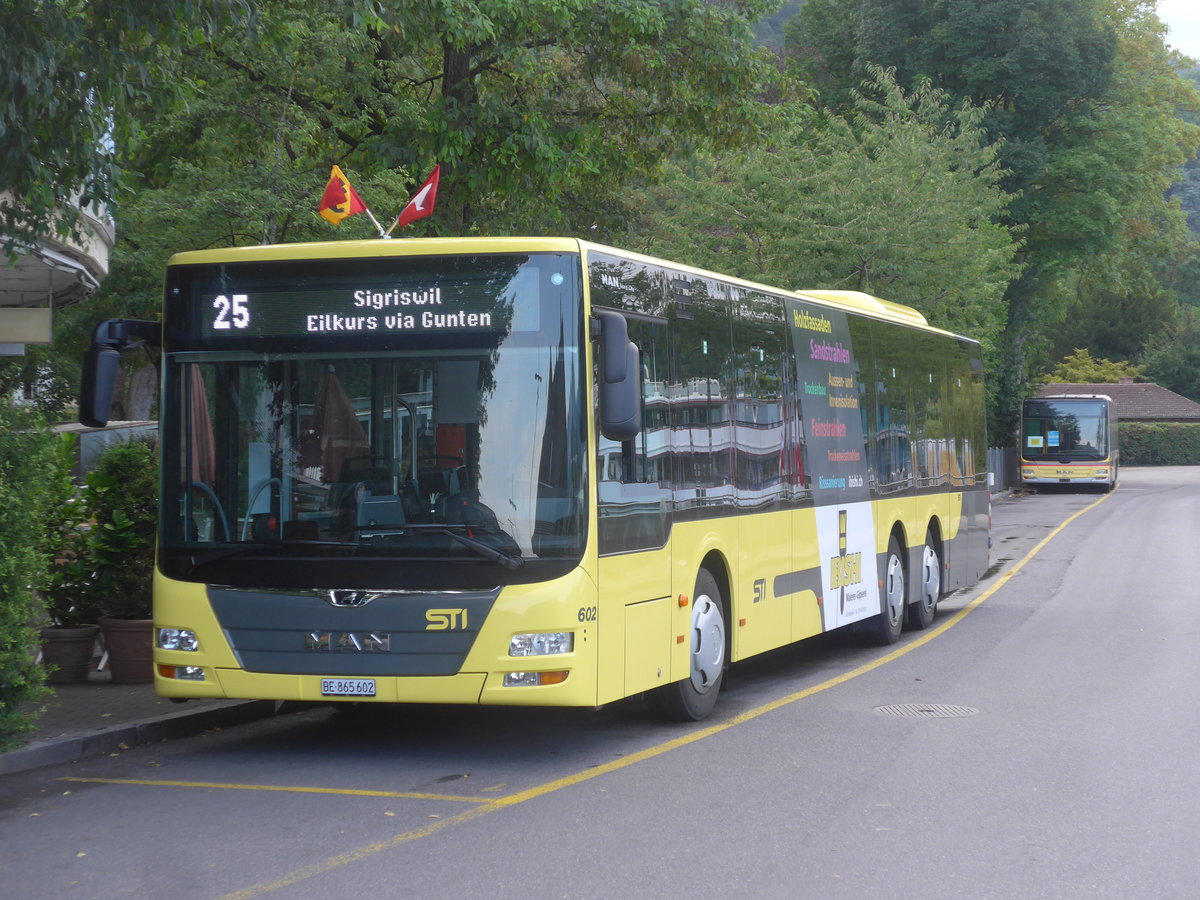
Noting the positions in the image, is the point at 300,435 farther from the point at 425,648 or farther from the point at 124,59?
the point at 124,59

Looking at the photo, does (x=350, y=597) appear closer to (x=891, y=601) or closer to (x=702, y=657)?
(x=702, y=657)

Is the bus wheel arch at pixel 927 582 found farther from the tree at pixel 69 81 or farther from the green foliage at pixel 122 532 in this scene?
the tree at pixel 69 81

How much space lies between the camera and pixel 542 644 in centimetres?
840

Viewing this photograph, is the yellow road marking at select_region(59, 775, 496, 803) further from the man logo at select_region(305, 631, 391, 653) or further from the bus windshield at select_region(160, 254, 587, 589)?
the bus windshield at select_region(160, 254, 587, 589)

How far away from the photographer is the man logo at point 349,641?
852 cm

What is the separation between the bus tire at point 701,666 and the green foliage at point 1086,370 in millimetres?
84761

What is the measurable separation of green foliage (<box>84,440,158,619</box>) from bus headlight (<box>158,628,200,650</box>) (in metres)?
2.58

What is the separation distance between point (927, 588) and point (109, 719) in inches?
381

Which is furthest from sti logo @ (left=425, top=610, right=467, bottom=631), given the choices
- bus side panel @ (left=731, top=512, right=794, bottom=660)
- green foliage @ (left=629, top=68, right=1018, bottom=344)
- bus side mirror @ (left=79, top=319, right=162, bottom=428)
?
green foliage @ (left=629, top=68, right=1018, bottom=344)

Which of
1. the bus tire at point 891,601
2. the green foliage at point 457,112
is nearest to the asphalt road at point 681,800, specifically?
the bus tire at point 891,601

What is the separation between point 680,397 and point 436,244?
6.63 ft

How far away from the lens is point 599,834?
6969mm

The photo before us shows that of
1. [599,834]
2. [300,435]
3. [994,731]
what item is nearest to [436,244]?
[300,435]

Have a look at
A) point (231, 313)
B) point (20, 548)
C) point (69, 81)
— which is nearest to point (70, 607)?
point (20, 548)
